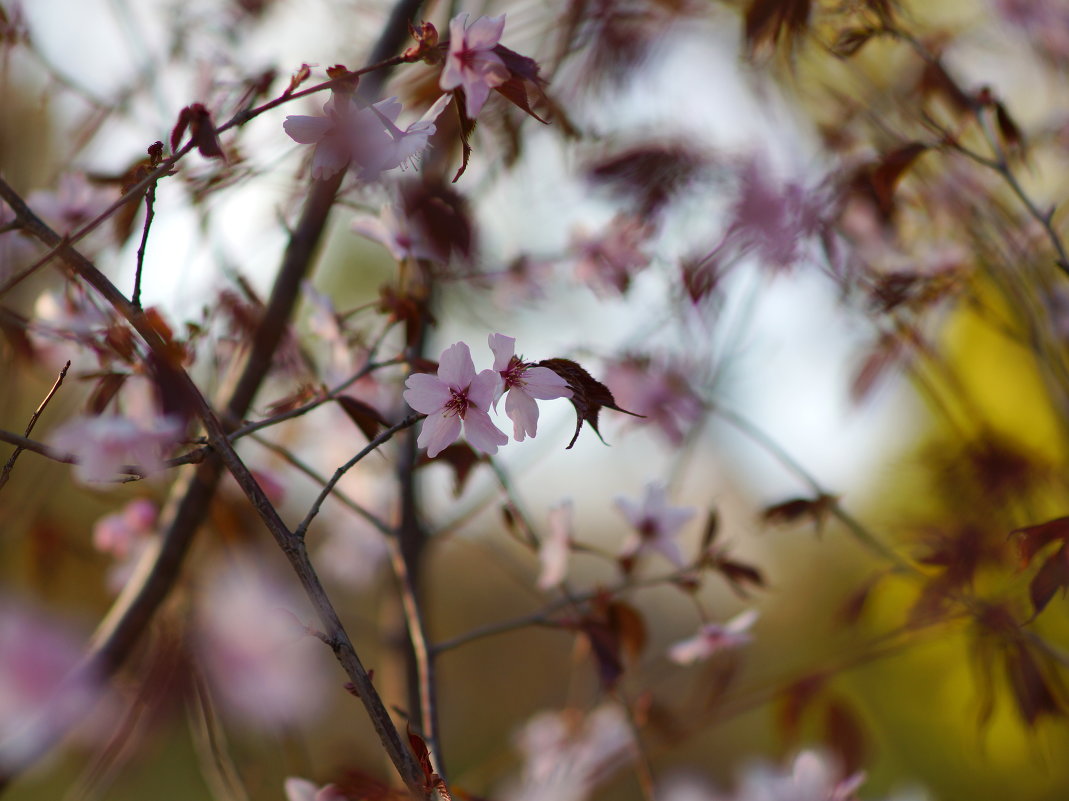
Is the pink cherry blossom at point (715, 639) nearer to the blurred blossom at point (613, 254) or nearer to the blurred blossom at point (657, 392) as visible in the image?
the blurred blossom at point (657, 392)

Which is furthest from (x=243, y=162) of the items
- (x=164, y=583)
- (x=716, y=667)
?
(x=716, y=667)

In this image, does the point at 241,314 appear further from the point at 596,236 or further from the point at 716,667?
the point at 716,667

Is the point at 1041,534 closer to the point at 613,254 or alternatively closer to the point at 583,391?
the point at 583,391

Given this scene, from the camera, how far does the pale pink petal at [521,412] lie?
1.80ft

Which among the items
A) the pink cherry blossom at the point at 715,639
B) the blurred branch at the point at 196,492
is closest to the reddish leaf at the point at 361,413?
the blurred branch at the point at 196,492

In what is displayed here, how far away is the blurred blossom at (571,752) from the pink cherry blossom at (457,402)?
66 centimetres

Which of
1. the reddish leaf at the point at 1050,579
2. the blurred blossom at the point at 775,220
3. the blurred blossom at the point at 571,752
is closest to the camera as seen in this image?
the reddish leaf at the point at 1050,579

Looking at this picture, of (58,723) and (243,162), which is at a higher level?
(243,162)

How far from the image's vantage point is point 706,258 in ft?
2.60

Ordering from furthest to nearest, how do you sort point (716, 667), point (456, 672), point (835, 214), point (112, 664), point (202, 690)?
point (456, 672)
point (716, 667)
point (835, 214)
point (112, 664)
point (202, 690)

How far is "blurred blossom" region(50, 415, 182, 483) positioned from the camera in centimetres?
45

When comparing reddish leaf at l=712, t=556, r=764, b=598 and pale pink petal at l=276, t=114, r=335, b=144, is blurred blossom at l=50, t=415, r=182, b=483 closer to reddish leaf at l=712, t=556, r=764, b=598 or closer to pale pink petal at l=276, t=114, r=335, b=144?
pale pink petal at l=276, t=114, r=335, b=144

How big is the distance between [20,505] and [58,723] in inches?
13.4

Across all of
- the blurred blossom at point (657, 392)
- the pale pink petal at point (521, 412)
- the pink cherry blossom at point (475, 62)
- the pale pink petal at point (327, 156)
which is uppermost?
the blurred blossom at point (657, 392)
